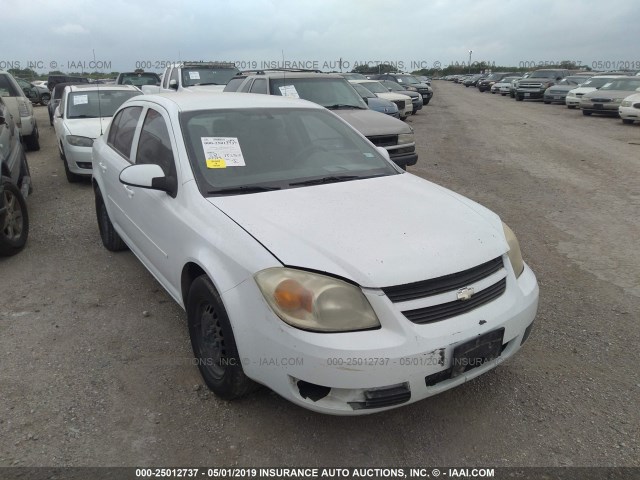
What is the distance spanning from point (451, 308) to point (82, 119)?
306 inches

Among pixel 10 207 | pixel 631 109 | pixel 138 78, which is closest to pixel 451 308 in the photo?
pixel 10 207

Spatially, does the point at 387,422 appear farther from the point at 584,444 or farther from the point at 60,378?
the point at 60,378

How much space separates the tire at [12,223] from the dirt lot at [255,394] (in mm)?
152

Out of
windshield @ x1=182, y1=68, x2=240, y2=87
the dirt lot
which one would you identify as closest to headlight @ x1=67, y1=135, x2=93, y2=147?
the dirt lot

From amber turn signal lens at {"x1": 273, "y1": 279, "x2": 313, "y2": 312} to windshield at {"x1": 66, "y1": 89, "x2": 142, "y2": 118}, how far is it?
7429mm

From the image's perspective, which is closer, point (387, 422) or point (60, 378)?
point (387, 422)

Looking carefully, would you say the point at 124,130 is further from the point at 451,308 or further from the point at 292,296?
the point at 451,308

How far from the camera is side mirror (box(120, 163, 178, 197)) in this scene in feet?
9.85

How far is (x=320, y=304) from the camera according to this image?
2.17m

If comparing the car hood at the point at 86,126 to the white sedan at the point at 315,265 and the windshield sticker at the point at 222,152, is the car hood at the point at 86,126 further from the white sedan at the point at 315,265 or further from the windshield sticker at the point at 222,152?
the windshield sticker at the point at 222,152

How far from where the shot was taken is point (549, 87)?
84.9 feet

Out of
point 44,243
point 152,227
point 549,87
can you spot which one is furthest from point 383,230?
point 549,87

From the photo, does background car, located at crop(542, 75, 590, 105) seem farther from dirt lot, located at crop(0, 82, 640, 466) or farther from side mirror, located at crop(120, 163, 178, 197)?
side mirror, located at crop(120, 163, 178, 197)

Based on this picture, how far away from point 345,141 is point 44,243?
3.57 m
